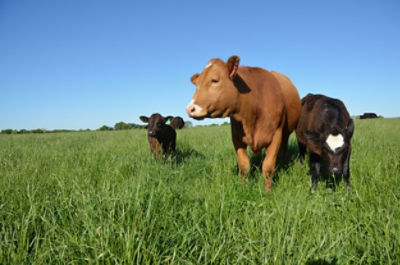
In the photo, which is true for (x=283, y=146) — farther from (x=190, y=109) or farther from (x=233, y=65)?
(x=190, y=109)

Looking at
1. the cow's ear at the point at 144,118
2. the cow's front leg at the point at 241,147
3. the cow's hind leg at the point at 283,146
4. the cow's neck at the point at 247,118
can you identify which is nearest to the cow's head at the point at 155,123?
the cow's ear at the point at 144,118

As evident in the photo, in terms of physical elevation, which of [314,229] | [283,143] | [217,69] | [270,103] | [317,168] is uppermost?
[217,69]

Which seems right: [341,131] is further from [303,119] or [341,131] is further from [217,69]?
[217,69]

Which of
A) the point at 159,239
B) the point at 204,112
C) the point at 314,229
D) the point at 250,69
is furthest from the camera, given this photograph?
the point at 250,69

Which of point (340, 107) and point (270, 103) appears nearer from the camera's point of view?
point (270, 103)

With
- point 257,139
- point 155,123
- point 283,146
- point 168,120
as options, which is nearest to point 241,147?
point 257,139

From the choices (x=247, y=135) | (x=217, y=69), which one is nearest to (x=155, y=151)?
(x=247, y=135)

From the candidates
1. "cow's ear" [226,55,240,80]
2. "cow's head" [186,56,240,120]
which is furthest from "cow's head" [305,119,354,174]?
"cow's ear" [226,55,240,80]

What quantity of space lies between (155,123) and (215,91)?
11.6 ft

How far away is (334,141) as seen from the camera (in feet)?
11.2

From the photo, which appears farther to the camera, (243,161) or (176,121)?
(176,121)

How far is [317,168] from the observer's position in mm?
3727

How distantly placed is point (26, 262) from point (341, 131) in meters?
4.06

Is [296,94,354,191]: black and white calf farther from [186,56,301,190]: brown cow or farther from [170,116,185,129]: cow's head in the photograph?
[170,116,185,129]: cow's head
